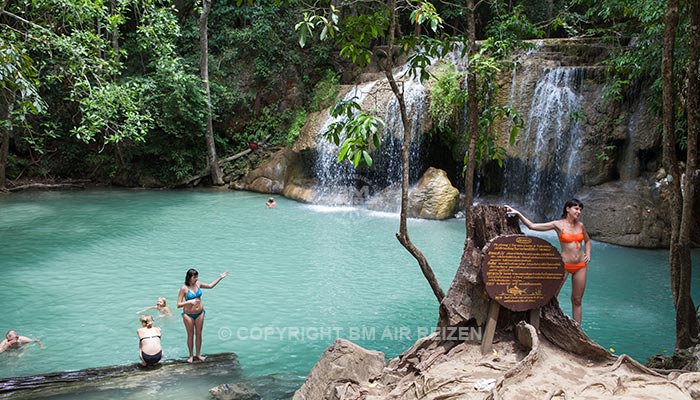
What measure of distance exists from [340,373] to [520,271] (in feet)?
5.35

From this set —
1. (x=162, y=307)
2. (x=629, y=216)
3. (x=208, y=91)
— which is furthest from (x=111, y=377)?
(x=208, y=91)

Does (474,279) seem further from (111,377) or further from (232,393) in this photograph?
(111,377)

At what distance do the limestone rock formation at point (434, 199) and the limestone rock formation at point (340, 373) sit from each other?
9.74 m

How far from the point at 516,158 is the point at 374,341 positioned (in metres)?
9.11

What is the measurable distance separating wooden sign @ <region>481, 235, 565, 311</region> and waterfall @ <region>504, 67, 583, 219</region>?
9800mm

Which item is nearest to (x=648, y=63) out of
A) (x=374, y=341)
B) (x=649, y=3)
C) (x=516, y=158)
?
(x=649, y=3)

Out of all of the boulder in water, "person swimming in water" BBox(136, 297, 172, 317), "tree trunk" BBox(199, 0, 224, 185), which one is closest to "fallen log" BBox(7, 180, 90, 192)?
"tree trunk" BBox(199, 0, 224, 185)

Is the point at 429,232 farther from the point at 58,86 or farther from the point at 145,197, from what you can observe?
the point at 58,86

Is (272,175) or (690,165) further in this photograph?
(272,175)

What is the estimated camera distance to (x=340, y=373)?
161 inches

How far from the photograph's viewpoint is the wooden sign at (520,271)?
3.98 m

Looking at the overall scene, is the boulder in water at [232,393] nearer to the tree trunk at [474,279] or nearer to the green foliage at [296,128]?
the tree trunk at [474,279]

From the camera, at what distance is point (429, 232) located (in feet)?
40.3

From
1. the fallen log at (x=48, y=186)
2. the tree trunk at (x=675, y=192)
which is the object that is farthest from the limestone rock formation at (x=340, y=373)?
the fallen log at (x=48, y=186)
